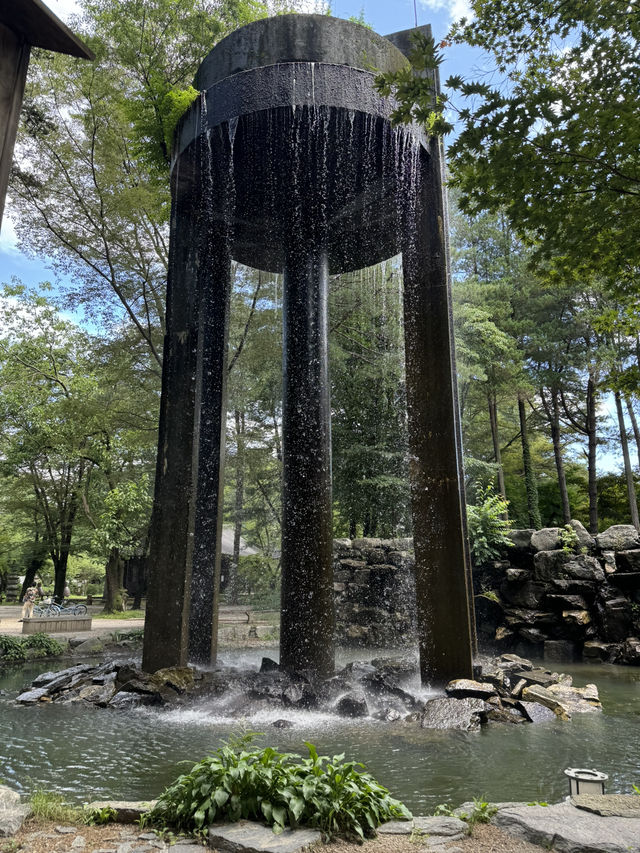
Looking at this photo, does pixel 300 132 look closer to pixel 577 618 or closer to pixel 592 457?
pixel 577 618

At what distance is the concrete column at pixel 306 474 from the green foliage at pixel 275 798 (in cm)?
501

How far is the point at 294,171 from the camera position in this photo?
30.8 feet

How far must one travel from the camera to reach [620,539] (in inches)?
476

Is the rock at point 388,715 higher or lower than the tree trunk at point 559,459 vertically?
lower

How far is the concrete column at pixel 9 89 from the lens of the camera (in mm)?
3242

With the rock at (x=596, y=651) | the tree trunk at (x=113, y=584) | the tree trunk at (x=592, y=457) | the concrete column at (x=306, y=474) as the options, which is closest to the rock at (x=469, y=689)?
the concrete column at (x=306, y=474)

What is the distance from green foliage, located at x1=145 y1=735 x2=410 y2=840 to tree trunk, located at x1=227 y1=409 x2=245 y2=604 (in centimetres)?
1495

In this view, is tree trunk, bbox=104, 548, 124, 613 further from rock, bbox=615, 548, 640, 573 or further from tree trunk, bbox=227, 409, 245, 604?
rock, bbox=615, 548, 640, 573

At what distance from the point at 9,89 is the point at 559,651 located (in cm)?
1224

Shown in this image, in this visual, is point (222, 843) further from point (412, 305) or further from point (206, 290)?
point (206, 290)

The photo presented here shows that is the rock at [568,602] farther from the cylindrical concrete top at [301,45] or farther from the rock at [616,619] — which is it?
the cylindrical concrete top at [301,45]

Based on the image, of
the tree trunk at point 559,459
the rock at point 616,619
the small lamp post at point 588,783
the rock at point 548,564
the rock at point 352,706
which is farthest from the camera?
the tree trunk at point 559,459

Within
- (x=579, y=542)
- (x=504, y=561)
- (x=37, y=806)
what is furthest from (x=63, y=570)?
(x=37, y=806)

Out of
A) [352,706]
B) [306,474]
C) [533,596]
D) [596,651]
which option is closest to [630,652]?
[596,651]
